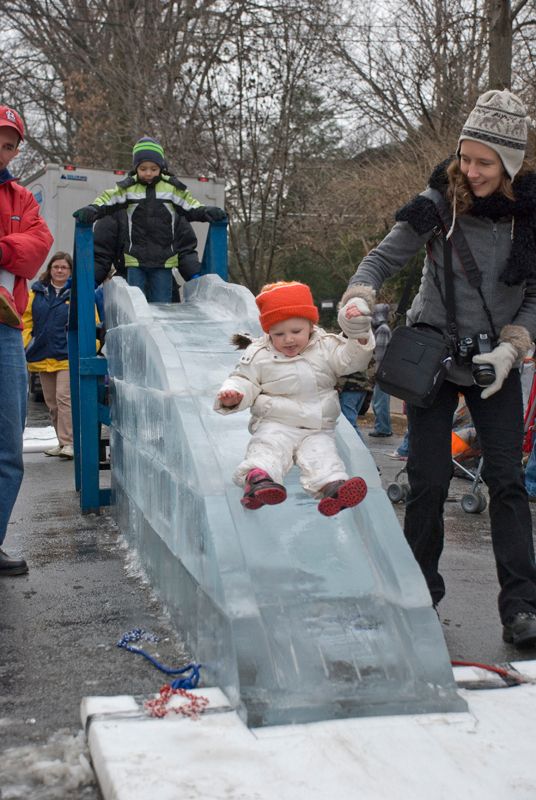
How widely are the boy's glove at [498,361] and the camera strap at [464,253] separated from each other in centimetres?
16

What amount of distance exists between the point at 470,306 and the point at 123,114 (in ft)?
67.8

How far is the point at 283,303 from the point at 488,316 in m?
0.86

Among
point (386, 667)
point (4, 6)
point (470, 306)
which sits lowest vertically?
point (386, 667)

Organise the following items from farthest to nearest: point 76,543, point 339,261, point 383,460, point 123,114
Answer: point 123,114, point 339,261, point 383,460, point 76,543

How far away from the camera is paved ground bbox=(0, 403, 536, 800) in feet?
11.6

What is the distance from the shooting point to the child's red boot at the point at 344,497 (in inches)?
146

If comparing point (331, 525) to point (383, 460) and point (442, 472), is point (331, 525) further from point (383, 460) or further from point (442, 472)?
point (383, 460)

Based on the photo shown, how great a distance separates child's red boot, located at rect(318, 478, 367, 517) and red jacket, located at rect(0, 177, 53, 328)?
2.23 m

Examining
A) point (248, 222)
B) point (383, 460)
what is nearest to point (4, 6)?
point (248, 222)

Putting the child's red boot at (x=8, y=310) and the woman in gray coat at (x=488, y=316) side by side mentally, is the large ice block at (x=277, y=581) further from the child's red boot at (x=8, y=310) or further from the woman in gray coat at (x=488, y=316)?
the child's red boot at (x=8, y=310)

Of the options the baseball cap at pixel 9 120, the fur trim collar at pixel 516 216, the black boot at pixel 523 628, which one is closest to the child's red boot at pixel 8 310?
the baseball cap at pixel 9 120

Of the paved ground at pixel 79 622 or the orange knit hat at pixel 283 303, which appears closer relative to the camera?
the paved ground at pixel 79 622

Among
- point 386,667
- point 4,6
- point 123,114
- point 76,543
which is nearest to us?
point 386,667

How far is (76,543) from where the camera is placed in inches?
247
